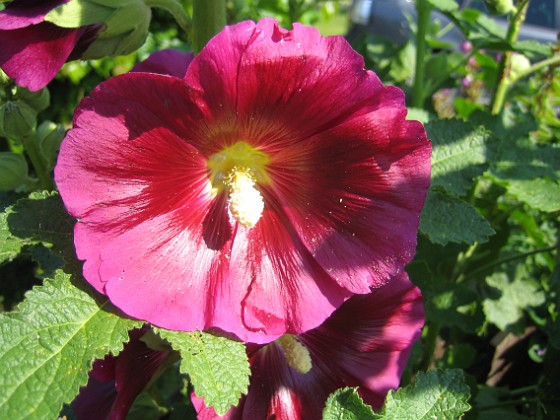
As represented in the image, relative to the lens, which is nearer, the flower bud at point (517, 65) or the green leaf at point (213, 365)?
the green leaf at point (213, 365)

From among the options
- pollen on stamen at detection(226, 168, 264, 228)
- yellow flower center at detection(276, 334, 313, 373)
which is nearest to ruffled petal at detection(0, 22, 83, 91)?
pollen on stamen at detection(226, 168, 264, 228)

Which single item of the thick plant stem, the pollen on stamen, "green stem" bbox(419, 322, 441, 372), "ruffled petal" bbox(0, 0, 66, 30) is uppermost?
"ruffled petal" bbox(0, 0, 66, 30)

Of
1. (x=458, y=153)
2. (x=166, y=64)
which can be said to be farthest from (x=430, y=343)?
(x=166, y=64)

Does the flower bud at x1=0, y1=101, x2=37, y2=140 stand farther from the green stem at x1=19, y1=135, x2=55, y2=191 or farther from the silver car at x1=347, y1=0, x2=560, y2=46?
the silver car at x1=347, y1=0, x2=560, y2=46

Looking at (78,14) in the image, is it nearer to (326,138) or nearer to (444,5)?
(326,138)

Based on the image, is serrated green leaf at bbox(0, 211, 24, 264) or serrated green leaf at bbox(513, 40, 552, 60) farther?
serrated green leaf at bbox(513, 40, 552, 60)

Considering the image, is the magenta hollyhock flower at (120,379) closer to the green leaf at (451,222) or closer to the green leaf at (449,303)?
the green leaf at (451,222)

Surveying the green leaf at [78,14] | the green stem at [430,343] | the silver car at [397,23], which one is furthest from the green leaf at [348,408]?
the silver car at [397,23]
